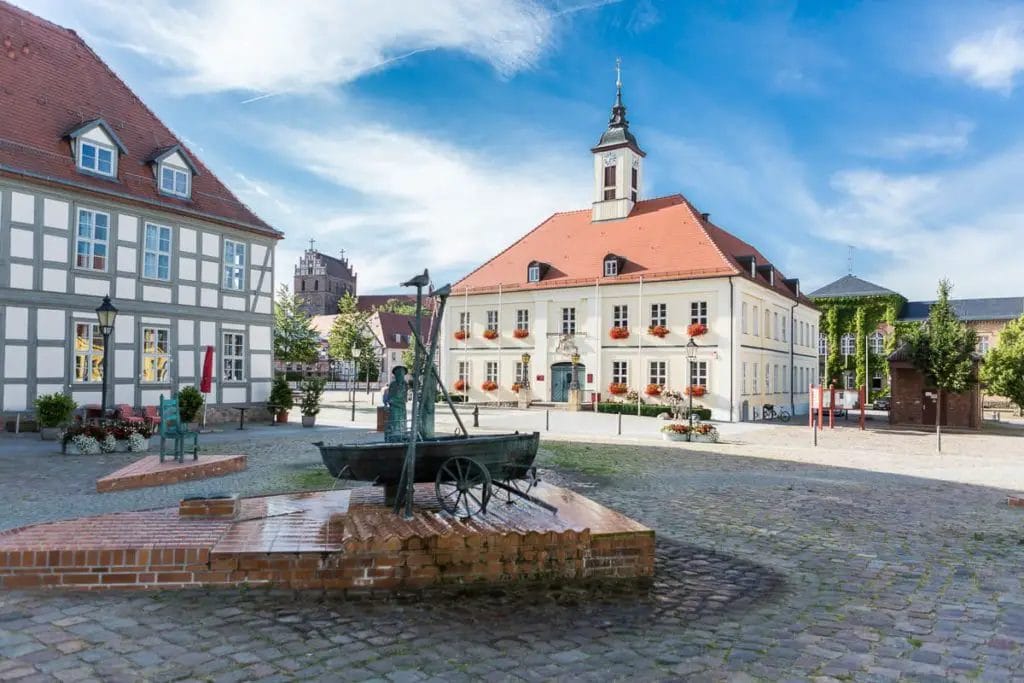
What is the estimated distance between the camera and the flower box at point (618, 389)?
33.9m

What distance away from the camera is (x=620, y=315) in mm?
34781

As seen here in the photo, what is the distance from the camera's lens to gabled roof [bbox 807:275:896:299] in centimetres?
5128

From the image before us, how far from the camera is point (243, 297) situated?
24.3 m

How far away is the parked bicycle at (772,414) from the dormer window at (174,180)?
2579 centimetres

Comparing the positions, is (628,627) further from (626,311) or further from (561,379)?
(561,379)

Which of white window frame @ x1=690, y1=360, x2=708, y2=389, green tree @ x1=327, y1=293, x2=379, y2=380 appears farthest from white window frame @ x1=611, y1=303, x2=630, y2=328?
green tree @ x1=327, y1=293, x2=379, y2=380

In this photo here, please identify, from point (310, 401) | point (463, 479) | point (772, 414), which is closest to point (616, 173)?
point (772, 414)

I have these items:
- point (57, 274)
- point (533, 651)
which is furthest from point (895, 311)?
point (533, 651)

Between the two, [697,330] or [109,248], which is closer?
[109,248]

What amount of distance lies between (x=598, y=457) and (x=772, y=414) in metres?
21.4

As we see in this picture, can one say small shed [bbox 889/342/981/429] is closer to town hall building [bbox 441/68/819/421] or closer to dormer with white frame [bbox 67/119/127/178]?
town hall building [bbox 441/68/819/421]

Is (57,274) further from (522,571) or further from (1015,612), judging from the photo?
(1015,612)

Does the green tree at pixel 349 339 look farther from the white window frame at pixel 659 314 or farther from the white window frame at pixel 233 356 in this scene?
the white window frame at pixel 233 356

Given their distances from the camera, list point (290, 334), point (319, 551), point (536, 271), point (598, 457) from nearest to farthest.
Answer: point (319, 551) < point (598, 457) < point (536, 271) < point (290, 334)
